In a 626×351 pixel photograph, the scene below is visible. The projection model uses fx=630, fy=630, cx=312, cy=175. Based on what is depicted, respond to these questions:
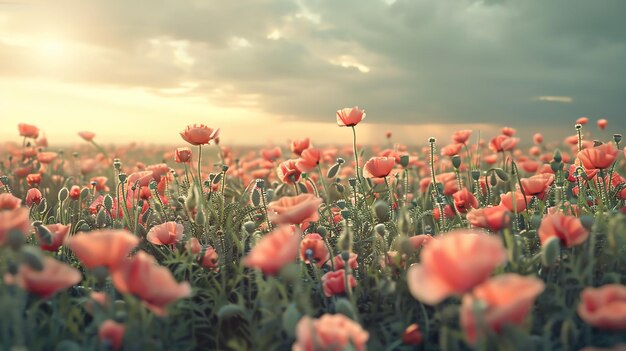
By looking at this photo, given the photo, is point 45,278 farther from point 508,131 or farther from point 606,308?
point 508,131

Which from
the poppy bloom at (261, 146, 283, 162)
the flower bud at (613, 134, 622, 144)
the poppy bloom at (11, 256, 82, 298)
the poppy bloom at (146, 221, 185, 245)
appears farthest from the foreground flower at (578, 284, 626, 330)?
the poppy bloom at (261, 146, 283, 162)

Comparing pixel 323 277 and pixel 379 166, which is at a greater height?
pixel 379 166

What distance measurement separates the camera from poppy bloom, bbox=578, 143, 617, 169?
3129mm

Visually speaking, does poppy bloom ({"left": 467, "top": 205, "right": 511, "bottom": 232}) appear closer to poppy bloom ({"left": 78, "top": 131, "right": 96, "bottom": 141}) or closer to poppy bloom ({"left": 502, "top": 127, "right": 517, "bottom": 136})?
poppy bloom ({"left": 502, "top": 127, "right": 517, "bottom": 136})

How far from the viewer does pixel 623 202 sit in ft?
12.9

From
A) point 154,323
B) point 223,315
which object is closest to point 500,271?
point 223,315

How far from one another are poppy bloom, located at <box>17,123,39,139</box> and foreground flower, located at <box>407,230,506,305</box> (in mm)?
5578

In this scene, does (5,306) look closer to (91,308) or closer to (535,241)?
(91,308)

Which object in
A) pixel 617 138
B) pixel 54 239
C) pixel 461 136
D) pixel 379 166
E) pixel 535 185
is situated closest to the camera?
pixel 54 239

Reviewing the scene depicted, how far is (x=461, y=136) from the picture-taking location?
459cm

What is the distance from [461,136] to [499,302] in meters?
3.08

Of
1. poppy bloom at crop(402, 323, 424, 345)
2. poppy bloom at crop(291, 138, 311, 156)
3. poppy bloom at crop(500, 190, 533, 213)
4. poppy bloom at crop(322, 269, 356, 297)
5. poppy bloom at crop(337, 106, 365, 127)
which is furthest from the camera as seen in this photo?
poppy bloom at crop(291, 138, 311, 156)

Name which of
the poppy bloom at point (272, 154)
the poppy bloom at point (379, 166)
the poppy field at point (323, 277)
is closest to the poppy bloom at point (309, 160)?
the poppy field at point (323, 277)

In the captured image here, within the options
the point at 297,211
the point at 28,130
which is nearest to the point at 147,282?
the point at 297,211
